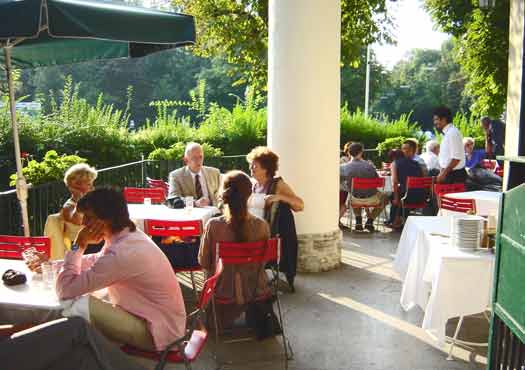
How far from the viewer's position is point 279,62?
717 centimetres

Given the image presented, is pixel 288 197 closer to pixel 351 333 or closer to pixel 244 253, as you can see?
pixel 351 333

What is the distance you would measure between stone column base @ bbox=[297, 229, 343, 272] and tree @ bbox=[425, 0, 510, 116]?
8.47m

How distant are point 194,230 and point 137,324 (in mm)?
2051

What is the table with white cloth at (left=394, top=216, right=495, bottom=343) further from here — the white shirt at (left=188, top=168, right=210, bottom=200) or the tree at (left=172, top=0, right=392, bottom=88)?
the tree at (left=172, top=0, right=392, bottom=88)

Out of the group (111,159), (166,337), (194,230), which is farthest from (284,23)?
(111,159)

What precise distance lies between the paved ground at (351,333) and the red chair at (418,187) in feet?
8.45

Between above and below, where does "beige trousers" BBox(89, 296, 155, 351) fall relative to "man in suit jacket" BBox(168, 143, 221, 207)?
below

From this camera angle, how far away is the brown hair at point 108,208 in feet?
12.0

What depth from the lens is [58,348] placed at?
3.07m

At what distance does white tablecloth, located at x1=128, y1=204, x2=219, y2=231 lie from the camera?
6.07 metres

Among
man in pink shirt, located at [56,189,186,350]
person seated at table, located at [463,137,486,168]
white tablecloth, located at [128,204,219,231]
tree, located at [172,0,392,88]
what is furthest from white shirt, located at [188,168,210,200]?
tree, located at [172,0,392,88]

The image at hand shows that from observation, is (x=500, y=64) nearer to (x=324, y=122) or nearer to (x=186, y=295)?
(x=324, y=122)

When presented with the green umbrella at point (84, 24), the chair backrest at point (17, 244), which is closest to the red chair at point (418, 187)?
the green umbrella at point (84, 24)

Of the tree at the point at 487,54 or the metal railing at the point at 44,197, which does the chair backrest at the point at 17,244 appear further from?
the tree at the point at 487,54
